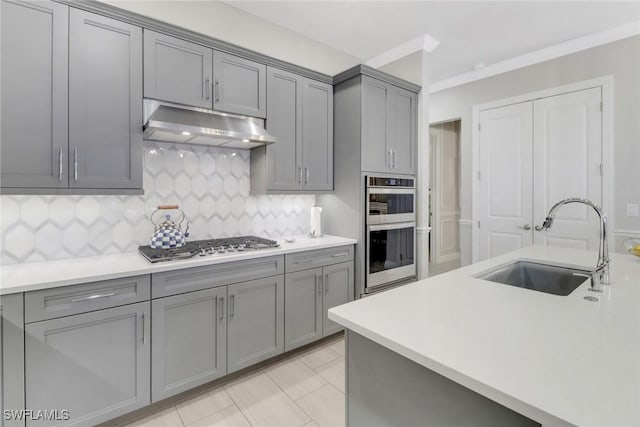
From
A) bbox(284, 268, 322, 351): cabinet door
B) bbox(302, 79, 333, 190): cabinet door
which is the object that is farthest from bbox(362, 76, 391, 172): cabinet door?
bbox(284, 268, 322, 351): cabinet door

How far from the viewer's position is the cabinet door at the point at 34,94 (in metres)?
1.63

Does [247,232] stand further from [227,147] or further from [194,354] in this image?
[194,354]

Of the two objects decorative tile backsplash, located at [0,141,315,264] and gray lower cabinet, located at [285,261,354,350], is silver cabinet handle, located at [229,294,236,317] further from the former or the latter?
decorative tile backsplash, located at [0,141,315,264]

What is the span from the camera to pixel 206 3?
2576 millimetres

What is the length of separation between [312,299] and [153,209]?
1450 mm

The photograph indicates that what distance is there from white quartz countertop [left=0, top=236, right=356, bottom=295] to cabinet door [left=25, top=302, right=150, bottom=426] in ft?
0.64

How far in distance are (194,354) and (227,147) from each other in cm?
167

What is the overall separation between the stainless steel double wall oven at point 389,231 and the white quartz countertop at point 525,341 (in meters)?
1.45

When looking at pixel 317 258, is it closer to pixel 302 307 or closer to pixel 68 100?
pixel 302 307

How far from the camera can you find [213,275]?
6.73 feet

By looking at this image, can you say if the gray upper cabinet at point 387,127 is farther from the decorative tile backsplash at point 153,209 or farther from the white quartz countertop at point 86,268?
the white quartz countertop at point 86,268

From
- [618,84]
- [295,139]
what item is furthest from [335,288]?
[618,84]

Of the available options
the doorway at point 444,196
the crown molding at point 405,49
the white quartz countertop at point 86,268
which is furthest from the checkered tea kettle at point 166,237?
the doorway at point 444,196

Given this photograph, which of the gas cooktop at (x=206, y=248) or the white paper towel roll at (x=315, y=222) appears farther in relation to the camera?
the white paper towel roll at (x=315, y=222)
